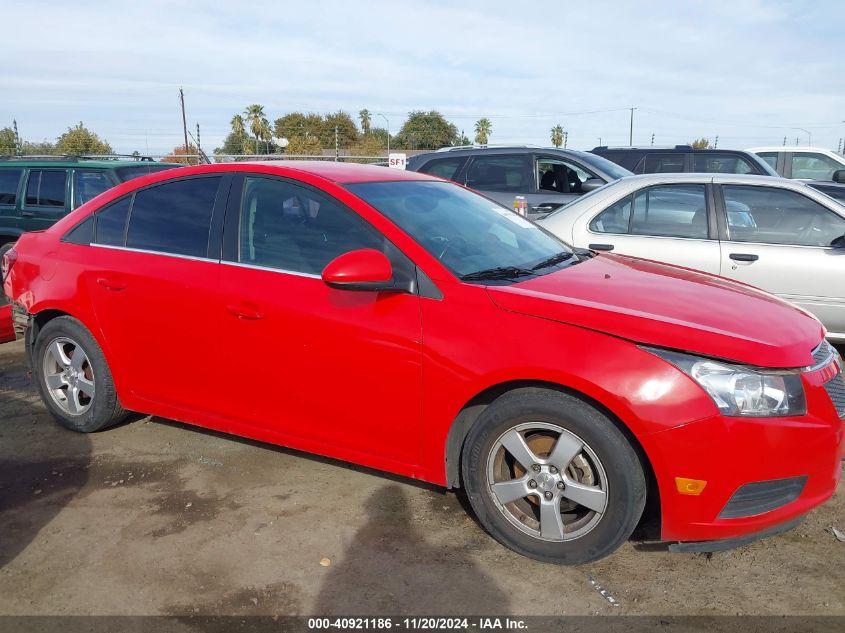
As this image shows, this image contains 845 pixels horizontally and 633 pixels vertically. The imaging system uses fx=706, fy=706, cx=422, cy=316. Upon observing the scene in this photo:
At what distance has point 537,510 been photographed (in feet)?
9.96

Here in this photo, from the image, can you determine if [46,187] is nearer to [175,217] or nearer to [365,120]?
[175,217]

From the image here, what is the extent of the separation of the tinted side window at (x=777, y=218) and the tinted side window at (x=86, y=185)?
22.7 feet

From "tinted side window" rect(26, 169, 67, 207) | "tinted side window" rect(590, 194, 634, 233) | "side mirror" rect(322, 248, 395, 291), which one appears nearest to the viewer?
"side mirror" rect(322, 248, 395, 291)

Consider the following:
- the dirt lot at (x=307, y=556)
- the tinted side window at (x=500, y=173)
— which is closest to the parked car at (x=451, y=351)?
the dirt lot at (x=307, y=556)

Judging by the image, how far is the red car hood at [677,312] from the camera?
270cm

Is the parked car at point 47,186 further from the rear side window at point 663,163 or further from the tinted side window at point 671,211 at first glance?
the rear side window at point 663,163

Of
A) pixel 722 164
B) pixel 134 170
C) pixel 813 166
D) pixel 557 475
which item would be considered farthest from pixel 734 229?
pixel 813 166

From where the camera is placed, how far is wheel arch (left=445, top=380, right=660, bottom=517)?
2758 millimetres

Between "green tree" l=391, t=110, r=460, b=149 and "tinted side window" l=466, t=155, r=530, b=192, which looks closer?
"tinted side window" l=466, t=155, r=530, b=192

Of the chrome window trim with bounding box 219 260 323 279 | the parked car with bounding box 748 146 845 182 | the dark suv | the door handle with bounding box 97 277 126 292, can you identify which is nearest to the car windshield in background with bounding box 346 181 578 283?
the chrome window trim with bounding box 219 260 323 279

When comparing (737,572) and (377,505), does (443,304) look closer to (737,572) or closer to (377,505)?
(377,505)

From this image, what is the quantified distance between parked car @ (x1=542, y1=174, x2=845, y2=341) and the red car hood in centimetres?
221

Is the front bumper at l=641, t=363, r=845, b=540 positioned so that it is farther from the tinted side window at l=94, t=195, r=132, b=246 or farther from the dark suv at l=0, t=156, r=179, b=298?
the dark suv at l=0, t=156, r=179, b=298

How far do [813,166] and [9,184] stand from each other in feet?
43.5
